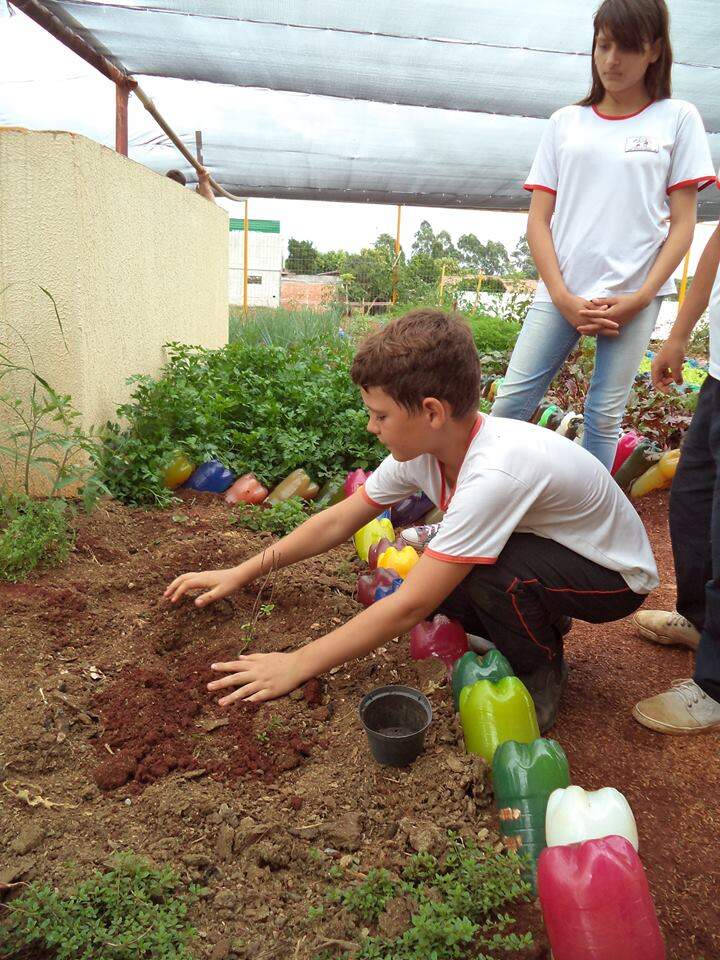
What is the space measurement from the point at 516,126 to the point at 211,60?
121 inches

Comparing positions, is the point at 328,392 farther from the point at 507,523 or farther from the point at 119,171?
the point at 507,523

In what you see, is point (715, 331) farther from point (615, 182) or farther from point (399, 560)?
point (399, 560)

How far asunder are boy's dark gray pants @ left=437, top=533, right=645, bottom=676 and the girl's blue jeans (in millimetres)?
870

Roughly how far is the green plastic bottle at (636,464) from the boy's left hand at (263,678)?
2592 mm

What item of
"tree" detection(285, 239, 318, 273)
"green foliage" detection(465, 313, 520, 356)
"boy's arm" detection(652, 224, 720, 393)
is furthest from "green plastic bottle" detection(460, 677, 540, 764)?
"tree" detection(285, 239, 318, 273)

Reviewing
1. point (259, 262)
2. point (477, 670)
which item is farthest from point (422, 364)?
point (259, 262)

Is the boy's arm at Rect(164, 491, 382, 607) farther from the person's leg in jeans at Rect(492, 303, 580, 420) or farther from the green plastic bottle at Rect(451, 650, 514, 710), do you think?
the person's leg in jeans at Rect(492, 303, 580, 420)

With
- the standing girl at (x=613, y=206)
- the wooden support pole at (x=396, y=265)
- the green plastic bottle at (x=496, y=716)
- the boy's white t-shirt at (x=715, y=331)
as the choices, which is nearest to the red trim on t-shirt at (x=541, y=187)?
the standing girl at (x=613, y=206)

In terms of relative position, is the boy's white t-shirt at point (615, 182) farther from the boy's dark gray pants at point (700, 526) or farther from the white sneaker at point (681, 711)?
the white sneaker at point (681, 711)

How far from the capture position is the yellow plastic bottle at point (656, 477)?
3881 mm

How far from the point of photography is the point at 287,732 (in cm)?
180

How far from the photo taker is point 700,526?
2.11m

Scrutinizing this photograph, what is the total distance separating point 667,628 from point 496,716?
3.61 ft

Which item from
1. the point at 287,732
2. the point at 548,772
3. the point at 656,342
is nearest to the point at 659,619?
the point at 548,772
